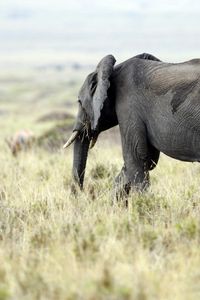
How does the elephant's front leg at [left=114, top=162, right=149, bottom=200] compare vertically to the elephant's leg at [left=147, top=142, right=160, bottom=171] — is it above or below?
below

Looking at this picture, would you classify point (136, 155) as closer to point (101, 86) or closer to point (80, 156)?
point (101, 86)

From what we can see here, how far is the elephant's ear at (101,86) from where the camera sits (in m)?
8.57

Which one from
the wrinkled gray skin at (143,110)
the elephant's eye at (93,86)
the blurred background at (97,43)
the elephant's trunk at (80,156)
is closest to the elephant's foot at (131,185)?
the wrinkled gray skin at (143,110)

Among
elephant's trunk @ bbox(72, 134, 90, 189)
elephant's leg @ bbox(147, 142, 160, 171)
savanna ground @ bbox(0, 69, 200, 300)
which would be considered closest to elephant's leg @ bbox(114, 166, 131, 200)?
savanna ground @ bbox(0, 69, 200, 300)

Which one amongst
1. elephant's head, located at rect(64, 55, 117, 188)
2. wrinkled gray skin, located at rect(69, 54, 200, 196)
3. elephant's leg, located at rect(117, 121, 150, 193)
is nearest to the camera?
wrinkled gray skin, located at rect(69, 54, 200, 196)

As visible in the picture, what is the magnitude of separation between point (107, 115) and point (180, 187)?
1.28 m

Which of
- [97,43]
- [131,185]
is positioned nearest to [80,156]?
[131,185]

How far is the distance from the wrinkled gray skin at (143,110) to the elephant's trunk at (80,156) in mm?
20

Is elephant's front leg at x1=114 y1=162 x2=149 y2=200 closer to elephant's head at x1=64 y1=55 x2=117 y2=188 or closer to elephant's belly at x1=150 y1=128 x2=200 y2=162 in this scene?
elephant's belly at x1=150 y1=128 x2=200 y2=162

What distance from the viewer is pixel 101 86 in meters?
8.61

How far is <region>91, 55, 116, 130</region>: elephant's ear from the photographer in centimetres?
857

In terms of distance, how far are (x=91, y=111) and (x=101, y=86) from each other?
50 cm

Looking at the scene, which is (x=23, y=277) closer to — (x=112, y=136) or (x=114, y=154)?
(x=114, y=154)

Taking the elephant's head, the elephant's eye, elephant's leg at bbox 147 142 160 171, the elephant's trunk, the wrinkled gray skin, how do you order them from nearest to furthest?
the wrinkled gray skin, the elephant's head, elephant's leg at bbox 147 142 160 171, the elephant's eye, the elephant's trunk
